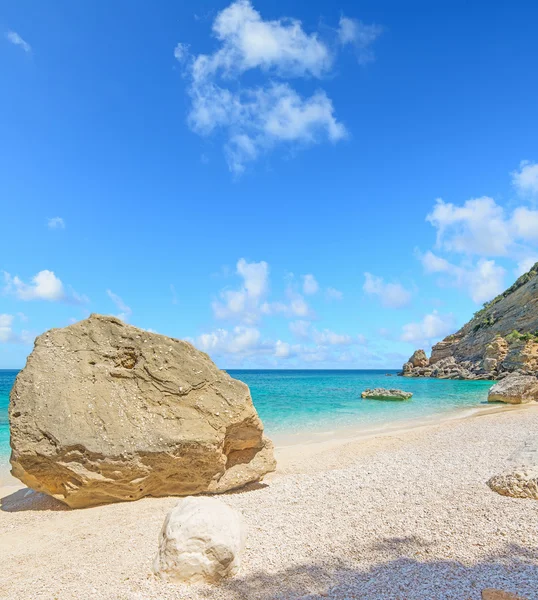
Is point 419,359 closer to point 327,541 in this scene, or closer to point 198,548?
point 327,541

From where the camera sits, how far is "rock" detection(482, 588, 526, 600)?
3.92 meters

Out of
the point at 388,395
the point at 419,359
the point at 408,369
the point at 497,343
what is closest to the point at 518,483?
the point at 388,395

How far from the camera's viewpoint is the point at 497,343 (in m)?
57.6

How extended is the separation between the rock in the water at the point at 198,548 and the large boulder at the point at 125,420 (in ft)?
9.68

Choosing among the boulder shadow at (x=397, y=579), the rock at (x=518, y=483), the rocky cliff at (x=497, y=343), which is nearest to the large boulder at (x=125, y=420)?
the boulder shadow at (x=397, y=579)

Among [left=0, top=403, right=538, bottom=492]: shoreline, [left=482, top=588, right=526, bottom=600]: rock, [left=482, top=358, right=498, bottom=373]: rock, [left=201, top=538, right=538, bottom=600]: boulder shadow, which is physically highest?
[left=482, top=358, right=498, bottom=373]: rock

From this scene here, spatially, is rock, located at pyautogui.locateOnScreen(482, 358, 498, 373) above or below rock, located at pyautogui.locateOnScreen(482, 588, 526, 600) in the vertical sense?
above

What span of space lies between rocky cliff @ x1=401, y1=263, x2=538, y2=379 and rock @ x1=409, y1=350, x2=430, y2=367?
0.90ft

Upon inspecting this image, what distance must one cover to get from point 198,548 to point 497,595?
311 cm

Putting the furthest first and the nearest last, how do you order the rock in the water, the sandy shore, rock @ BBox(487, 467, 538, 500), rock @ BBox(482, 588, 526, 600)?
rock @ BBox(487, 467, 538, 500) → the rock in the water → the sandy shore → rock @ BBox(482, 588, 526, 600)

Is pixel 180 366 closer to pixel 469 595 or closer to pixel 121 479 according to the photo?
pixel 121 479

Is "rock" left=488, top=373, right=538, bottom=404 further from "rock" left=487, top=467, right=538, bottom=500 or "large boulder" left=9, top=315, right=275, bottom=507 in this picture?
"large boulder" left=9, top=315, right=275, bottom=507

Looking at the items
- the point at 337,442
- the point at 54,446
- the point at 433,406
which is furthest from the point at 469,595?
the point at 433,406

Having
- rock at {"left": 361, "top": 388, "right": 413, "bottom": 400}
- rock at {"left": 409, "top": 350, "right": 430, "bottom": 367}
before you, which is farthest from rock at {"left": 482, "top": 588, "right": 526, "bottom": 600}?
rock at {"left": 409, "top": 350, "right": 430, "bottom": 367}
